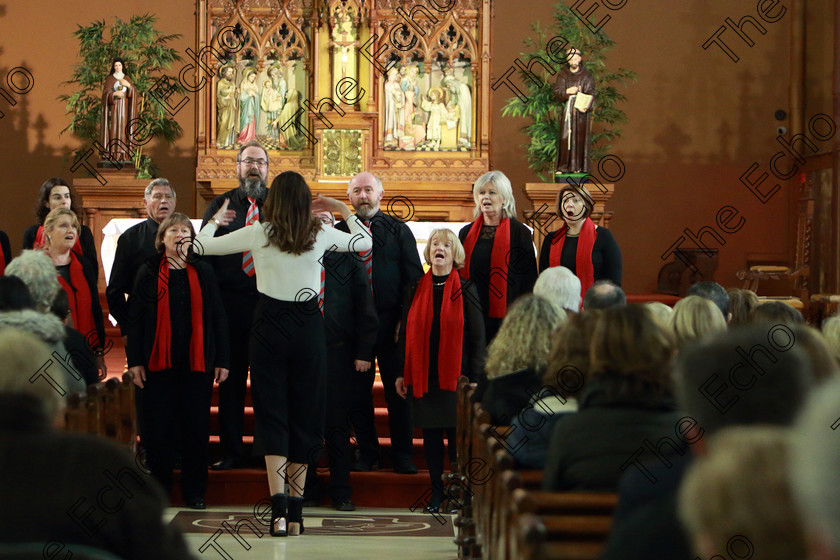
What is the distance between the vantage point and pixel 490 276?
5246 millimetres

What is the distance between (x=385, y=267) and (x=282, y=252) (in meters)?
1.06

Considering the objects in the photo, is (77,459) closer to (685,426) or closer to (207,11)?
(685,426)

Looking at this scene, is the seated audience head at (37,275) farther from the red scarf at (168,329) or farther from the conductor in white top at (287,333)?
the red scarf at (168,329)

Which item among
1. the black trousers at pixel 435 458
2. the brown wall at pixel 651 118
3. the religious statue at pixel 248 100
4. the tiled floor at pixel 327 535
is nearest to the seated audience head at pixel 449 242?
the black trousers at pixel 435 458

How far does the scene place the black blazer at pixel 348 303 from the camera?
498 centimetres

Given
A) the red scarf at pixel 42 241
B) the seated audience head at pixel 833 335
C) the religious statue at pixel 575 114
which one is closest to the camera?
the seated audience head at pixel 833 335

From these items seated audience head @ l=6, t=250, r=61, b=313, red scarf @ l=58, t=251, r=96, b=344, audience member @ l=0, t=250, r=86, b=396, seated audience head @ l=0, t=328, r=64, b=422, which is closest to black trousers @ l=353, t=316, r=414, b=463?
red scarf @ l=58, t=251, r=96, b=344

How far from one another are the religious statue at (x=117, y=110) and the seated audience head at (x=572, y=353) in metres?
6.09

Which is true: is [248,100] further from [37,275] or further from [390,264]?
[37,275]

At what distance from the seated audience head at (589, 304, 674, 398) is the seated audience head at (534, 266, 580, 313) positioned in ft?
5.59

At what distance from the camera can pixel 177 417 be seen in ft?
16.0

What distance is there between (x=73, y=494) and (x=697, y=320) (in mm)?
2383

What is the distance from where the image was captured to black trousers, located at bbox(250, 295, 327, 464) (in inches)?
167

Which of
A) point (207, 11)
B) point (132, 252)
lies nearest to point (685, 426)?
point (132, 252)
